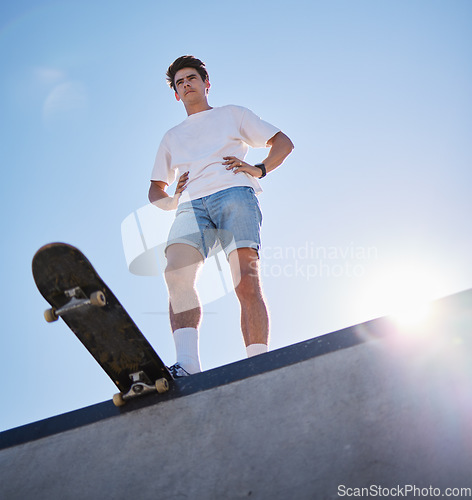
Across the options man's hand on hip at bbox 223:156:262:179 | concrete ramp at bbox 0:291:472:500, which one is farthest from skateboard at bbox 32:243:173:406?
man's hand on hip at bbox 223:156:262:179

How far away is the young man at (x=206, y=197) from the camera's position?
3240 millimetres

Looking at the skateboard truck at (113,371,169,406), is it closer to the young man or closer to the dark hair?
the young man

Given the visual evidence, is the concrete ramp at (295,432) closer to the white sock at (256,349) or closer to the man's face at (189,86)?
the white sock at (256,349)

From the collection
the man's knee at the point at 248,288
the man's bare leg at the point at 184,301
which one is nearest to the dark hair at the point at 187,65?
the man's bare leg at the point at 184,301

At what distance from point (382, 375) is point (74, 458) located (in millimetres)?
1164

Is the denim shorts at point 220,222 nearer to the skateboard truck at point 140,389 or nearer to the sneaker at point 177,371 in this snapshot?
the sneaker at point 177,371

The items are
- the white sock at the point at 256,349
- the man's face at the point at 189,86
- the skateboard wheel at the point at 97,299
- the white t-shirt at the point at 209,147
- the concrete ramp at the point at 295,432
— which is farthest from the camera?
the man's face at the point at 189,86

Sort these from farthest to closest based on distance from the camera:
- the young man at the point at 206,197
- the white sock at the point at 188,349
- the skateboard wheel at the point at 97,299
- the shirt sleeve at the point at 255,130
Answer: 1. the shirt sleeve at the point at 255,130
2. the young man at the point at 206,197
3. the white sock at the point at 188,349
4. the skateboard wheel at the point at 97,299

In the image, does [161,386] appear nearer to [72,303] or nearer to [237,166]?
[72,303]

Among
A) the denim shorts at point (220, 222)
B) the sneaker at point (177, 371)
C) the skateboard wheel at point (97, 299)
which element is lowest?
the sneaker at point (177, 371)

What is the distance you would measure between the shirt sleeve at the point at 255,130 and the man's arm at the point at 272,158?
2.3 inches

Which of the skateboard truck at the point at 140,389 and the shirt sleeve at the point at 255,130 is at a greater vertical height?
the shirt sleeve at the point at 255,130

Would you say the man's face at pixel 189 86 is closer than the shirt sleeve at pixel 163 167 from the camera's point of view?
No

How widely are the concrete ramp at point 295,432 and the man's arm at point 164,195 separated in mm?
1790
